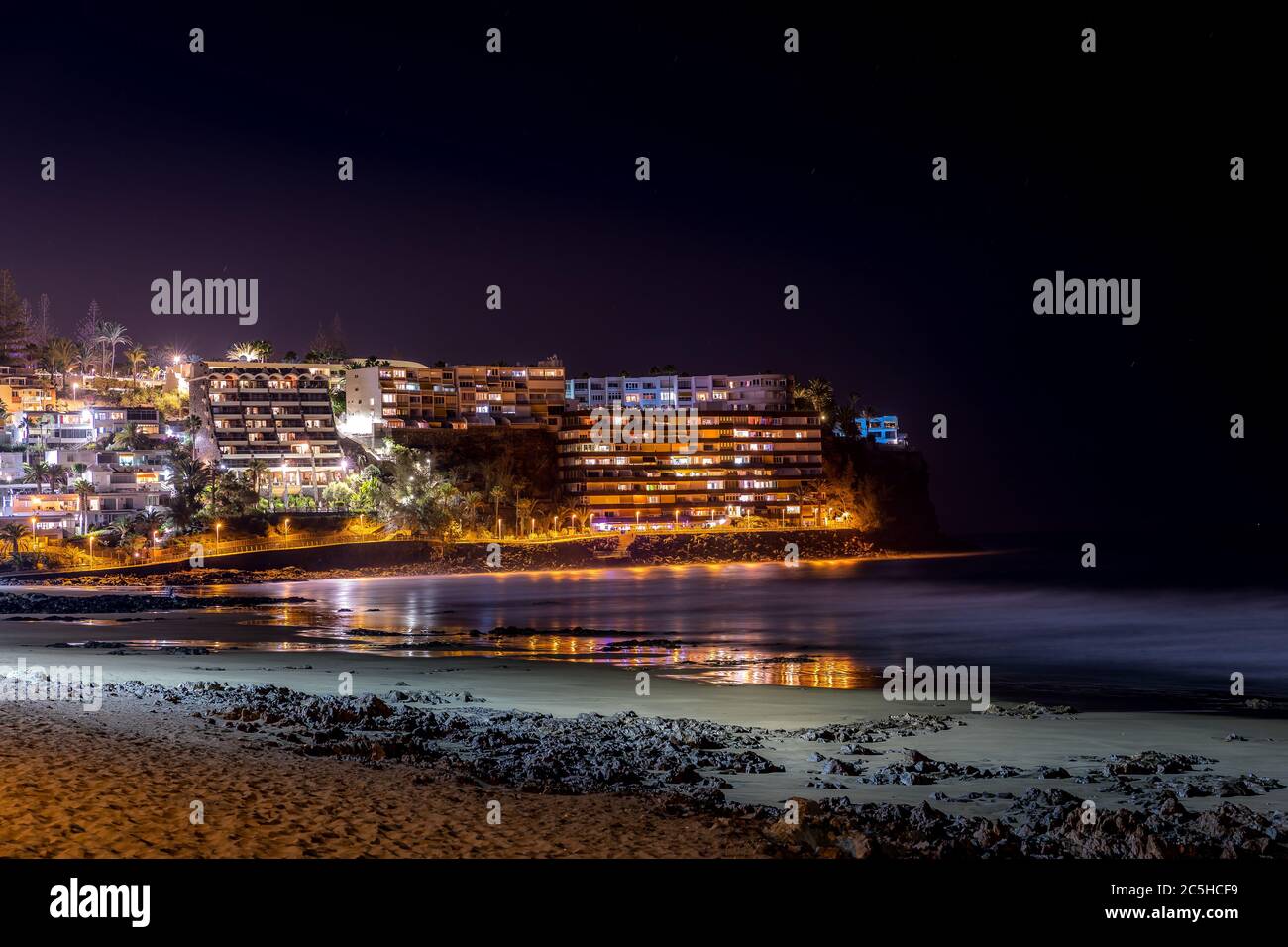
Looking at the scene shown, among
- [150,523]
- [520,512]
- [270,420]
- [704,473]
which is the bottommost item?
[520,512]

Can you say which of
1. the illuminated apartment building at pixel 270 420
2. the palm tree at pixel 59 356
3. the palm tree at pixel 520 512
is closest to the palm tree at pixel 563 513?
the palm tree at pixel 520 512

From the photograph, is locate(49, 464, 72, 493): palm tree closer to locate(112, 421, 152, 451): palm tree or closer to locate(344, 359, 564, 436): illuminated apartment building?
locate(112, 421, 152, 451): palm tree

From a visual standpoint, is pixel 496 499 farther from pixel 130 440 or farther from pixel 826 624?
pixel 826 624

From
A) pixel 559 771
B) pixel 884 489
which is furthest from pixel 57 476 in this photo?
pixel 559 771

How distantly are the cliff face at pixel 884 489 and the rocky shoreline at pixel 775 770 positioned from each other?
454ft

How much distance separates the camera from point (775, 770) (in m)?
14.1

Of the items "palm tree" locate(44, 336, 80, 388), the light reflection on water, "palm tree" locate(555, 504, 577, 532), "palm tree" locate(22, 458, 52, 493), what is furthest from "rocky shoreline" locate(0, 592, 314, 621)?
"palm tree" locate(44, 336, 80, 388)

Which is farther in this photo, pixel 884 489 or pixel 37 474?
pixel 884 489

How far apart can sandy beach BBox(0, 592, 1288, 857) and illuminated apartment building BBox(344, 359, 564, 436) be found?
136m

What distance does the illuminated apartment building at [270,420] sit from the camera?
146 metres

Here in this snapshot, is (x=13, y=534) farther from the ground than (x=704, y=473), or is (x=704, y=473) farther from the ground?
(x=704, y=473)

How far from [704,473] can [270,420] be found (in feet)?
193
